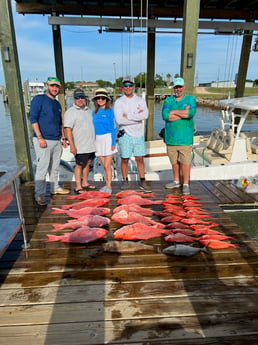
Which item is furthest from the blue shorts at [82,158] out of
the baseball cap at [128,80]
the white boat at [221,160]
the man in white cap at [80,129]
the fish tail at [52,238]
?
the white boat at [221,160]

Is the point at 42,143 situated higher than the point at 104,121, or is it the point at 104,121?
the point at 104,121

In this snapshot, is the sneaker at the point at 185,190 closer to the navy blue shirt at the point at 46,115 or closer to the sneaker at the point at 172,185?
the sneaker at the point at 172,185

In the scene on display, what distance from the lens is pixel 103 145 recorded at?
13.1 feet

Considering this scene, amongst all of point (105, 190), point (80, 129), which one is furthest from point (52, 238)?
point (80, 129)

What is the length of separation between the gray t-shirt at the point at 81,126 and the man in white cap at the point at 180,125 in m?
1.22

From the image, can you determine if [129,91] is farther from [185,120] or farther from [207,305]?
[207,305]

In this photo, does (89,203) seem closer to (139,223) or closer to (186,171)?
(139,223)

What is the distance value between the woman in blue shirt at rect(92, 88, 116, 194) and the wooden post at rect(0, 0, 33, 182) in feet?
5.21

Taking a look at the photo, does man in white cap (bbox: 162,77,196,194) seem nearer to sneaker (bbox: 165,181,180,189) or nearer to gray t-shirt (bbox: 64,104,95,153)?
sneaker (bbox: 165,181,180,189)

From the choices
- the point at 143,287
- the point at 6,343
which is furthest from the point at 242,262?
the point at 6,343

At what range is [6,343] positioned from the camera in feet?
5.41

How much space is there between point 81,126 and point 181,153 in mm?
1736

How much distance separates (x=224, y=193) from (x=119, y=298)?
10.7 feet

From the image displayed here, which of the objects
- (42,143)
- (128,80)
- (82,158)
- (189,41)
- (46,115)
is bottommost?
(82,158)
